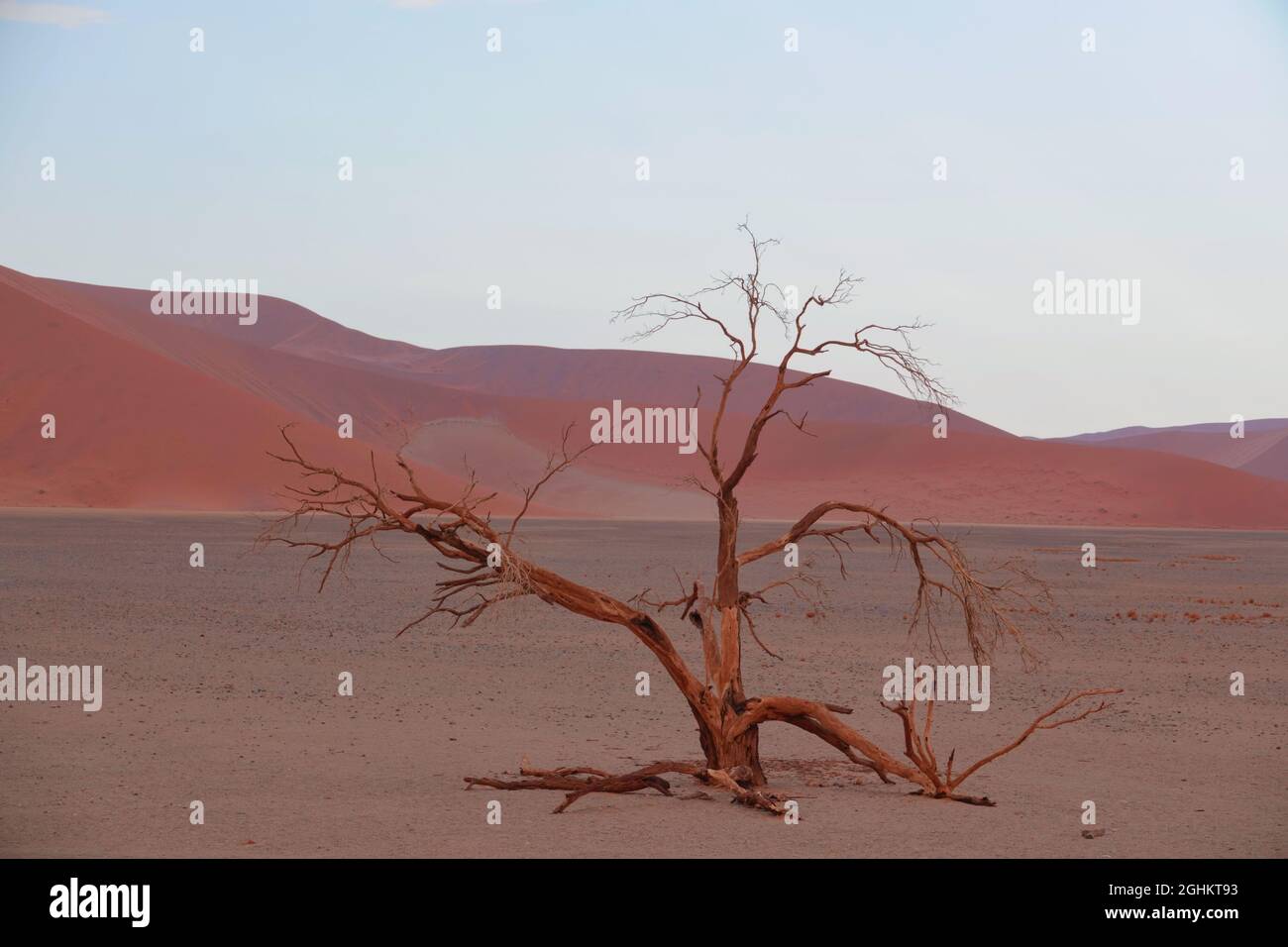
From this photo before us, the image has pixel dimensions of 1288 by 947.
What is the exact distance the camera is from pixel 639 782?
8.80 meters

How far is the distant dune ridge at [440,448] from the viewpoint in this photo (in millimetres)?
74812

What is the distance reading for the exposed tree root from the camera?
28.1 ft

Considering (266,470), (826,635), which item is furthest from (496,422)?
(826,635)

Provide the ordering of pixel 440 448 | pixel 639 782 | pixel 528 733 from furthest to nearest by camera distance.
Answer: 1. pixel 440 448
2. pixel 528 733
3. pixel 639 782

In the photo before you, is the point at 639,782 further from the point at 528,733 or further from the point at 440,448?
the point at 440,448

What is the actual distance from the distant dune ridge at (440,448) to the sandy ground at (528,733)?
38963 mm

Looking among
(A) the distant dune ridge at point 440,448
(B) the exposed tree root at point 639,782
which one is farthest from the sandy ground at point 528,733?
(A) the distant dune ridge at point 440,448

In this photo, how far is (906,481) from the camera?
353 ft

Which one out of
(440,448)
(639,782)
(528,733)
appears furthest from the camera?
(440,448)

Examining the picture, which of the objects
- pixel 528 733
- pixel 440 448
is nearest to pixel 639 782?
pixel 528 733

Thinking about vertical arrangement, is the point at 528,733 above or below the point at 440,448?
below

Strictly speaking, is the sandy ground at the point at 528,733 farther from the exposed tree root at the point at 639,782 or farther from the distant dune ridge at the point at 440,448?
the distant dune ridge at the point at 440,448

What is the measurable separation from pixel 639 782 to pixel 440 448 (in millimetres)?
100806

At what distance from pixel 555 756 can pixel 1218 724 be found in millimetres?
6454
